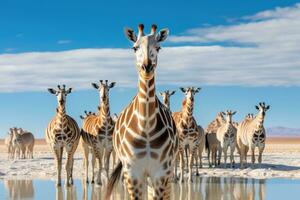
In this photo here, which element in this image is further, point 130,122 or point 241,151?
point 241,151

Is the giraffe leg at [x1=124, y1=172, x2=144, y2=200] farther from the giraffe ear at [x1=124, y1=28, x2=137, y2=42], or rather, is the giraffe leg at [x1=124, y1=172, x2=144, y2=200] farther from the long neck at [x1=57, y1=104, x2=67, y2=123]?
the long neck at [x1=57, y1=104, x2=67, y2=123]

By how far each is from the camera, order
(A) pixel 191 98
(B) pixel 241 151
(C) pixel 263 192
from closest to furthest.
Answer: (C) pixel 263 192 → (A) pixel 191 98 → (B) pixel 241 151

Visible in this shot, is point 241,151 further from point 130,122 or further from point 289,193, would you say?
point 130,122

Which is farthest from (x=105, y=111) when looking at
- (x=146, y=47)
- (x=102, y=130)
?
(x=146, y=47)

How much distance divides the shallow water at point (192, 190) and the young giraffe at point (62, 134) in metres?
0.80

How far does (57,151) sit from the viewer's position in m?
17.6

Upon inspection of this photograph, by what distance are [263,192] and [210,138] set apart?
11522 mm

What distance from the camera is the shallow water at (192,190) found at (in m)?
14.9

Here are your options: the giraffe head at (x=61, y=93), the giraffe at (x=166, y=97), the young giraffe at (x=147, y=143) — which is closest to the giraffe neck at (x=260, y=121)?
the giraffe at (x=166, y=97)

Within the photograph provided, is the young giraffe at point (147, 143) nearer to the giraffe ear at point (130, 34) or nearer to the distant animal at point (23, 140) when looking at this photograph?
the giraffe ear at point (130, 34)

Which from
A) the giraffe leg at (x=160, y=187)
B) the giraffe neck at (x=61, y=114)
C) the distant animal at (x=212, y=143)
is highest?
the giraffe neck at (x=61, y=114)

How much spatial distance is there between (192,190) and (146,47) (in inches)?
369

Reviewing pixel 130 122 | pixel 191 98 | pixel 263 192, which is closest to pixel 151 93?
pixel 130 122

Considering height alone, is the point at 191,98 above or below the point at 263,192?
above
